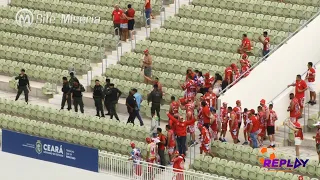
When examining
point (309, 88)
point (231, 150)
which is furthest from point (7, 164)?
point (309, 88)

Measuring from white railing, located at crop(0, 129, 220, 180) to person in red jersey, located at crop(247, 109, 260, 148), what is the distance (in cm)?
196

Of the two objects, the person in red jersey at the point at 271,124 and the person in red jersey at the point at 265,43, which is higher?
the person in red jersey at the point at 265,43

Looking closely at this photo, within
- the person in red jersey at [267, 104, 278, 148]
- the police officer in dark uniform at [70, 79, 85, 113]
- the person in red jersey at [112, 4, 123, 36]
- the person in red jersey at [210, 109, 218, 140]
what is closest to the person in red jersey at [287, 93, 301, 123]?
the person in red jersey at [267, 104, 278, 148]

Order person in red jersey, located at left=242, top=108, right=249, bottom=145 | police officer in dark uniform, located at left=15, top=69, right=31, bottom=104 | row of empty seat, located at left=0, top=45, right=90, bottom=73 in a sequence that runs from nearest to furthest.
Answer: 1. person in red jersey, located at left=242, top=108, right=249, bottom=145
2. police officer in dark uniform, located at left=15, top=69, right=31, bottom=104
3. row of empty seat, located at left=0, top=45, right=90, bottom=73

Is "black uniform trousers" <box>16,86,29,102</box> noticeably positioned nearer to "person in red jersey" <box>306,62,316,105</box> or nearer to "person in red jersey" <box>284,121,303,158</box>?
"person in red jersey" <box>306,62,316,105</box>

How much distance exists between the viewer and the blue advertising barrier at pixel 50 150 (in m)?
34.4

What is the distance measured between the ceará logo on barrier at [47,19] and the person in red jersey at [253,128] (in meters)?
9.86

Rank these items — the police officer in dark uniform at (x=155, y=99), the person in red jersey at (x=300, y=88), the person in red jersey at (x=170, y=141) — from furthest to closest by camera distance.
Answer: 1. the police officer in dark uniform at (x=155, y=99)
2. the person in red jersey at (x=300, y=88)
3. the person in red jersey at (x=170, y=141)

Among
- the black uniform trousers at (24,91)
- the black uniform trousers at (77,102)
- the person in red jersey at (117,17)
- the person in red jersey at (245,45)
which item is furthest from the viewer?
the person in red jersey at (117,17)

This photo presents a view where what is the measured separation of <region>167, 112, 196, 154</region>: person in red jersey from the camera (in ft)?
113

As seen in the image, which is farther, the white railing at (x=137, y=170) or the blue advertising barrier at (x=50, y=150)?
the blue advertising barrier at (x=50, y=150)

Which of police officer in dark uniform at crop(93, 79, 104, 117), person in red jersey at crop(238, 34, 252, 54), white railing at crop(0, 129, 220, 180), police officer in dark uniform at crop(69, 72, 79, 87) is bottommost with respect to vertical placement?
white railing at crop(0, 129, 220, 180)

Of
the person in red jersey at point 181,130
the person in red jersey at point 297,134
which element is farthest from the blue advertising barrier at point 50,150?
the person in red jersey at point 297,134

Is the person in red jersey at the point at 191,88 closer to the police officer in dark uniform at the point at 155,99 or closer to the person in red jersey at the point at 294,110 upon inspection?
the police officer in dark uniform at the point at 155,99
